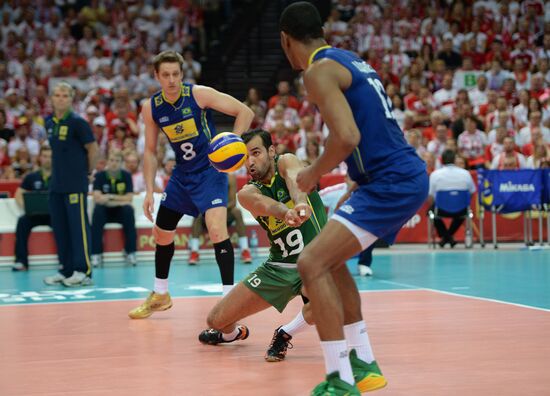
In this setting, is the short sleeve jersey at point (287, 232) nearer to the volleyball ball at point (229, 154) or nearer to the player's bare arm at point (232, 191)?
the volleyball ball at point (229, 154)

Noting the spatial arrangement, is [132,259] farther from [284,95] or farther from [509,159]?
[509,159]

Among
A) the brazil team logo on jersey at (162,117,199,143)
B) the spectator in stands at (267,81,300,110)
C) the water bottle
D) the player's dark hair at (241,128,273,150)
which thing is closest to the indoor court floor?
the player's dark hair at (241,128,273,150)

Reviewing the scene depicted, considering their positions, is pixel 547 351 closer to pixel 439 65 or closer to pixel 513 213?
pixel 513 213

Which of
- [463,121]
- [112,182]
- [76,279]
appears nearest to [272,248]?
[76,279]

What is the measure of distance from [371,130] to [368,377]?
1383mm

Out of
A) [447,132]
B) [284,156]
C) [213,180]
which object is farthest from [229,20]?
[284,156]

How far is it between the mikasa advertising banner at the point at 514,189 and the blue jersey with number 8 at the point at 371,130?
37.6 ft

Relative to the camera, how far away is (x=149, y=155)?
8422mm

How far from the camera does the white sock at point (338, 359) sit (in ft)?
15.3

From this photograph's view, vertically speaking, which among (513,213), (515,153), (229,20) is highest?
(229,20)

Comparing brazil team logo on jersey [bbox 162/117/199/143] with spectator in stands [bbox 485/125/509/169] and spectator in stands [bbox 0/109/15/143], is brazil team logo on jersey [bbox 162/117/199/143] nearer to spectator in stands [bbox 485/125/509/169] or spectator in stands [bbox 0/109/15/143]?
spectator in stands [bbox 485/125/509/169]

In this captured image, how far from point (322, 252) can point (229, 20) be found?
20800mm

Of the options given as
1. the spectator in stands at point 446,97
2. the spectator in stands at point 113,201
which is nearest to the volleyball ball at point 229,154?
the spectator in stands at point 113,201

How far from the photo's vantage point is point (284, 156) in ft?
20.2
